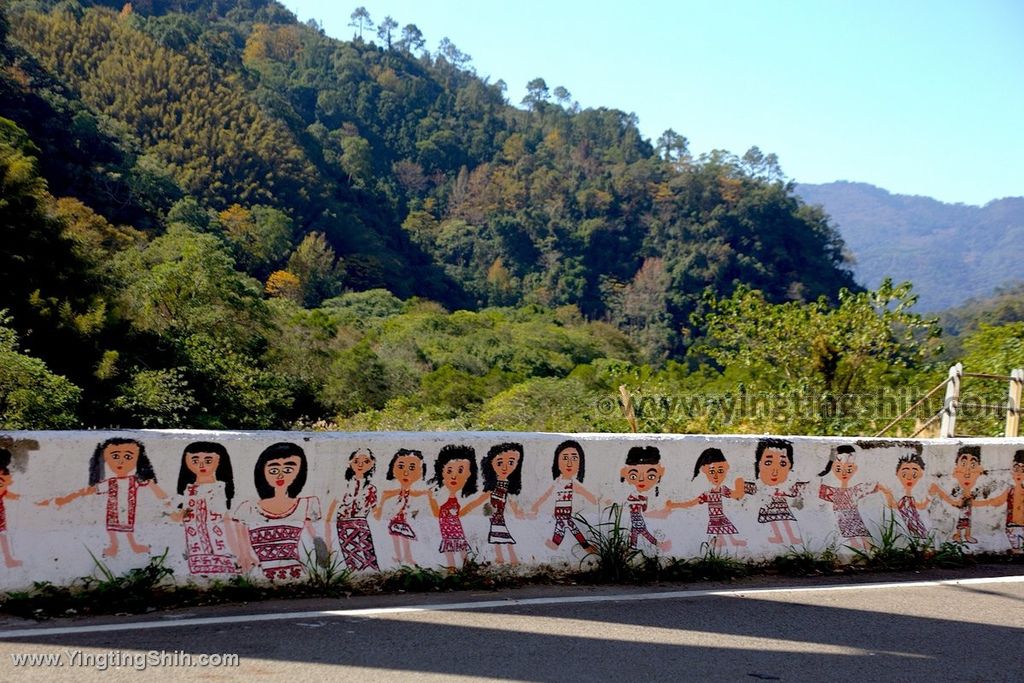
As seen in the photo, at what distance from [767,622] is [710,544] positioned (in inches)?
52.0

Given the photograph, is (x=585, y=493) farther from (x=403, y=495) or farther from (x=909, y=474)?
(x=909, y=474)

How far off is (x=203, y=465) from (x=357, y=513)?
1.09 metres

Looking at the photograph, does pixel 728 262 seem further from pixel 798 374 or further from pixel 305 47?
pixel 798 374

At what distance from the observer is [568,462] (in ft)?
23.8

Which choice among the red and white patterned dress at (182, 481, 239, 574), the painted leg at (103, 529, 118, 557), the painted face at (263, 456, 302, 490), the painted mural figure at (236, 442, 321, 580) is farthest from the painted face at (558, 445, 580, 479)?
the painted leg at (103, 529, 118, 557)

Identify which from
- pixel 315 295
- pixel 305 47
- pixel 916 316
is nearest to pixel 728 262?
pixel 315 295

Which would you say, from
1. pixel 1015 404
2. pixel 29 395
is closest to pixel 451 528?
pixel 29 395

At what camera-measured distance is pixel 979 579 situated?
25.0 feet

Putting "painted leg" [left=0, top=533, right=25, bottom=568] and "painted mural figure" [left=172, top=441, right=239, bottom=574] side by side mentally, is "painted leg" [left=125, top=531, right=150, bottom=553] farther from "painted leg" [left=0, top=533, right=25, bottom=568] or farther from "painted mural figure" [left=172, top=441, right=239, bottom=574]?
"painted leg" [left=0, top=533, right=25, bottom=568]

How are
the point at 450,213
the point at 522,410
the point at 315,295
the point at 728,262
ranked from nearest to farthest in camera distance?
the point at 522,410 < the point at 315,295 < the point at 728,262 < the point at 450,213

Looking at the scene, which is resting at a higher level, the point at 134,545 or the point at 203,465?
the point at 203,465

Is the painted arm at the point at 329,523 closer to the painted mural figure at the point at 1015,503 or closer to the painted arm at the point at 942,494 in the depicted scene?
the painted arm at the point at 942,494

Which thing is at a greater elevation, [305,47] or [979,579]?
[305,47]

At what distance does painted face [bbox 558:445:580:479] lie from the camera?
285 inches
